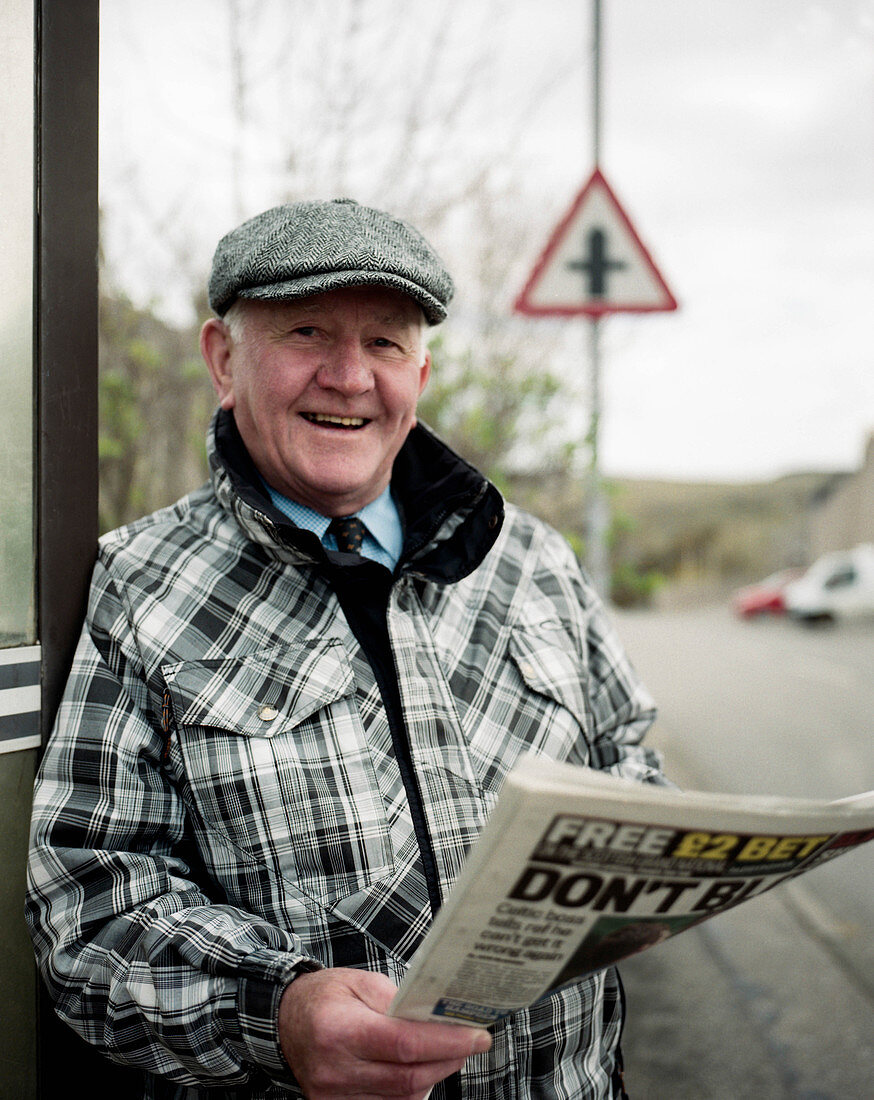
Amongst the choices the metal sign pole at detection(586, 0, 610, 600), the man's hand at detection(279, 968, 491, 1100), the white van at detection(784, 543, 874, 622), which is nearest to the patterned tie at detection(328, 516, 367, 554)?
the man's hand at detection(279, 968, 491, 1100)

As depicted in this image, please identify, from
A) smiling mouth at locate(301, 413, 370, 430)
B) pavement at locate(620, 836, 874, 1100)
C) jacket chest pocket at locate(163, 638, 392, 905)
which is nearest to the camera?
jacket chest pocket at locate(163, 638, 392, 905)

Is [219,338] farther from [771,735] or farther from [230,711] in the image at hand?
[771,735]

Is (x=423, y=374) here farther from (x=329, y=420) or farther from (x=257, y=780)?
(x=257, y=780)

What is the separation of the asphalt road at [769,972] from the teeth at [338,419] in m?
2.35

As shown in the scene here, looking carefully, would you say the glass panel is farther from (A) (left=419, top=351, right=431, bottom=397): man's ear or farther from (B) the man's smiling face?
(A) (left=419, top=351, right=431, bottom=397): man's ear

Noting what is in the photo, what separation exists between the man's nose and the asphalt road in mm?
2417

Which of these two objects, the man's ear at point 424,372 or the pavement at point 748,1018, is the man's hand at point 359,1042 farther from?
the pavement at point 748,1018

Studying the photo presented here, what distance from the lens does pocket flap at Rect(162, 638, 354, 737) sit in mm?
1536

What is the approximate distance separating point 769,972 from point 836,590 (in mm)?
13097

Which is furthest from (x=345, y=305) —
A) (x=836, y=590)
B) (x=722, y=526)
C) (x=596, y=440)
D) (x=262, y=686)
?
(x=722, y=526)

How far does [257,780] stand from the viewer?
1523 millimetres

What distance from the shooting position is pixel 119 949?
1401 millimetres

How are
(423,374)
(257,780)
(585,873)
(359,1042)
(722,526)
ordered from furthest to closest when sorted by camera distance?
(722,526), (423,374), (257,780), (359,1042), (585,873)

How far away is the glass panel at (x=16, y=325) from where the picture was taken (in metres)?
→ 1.60
